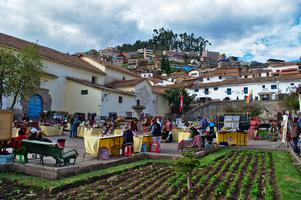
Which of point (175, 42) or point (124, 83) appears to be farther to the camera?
point (175, 42)

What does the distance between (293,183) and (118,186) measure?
4276 mm

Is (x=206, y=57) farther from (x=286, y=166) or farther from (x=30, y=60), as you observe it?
(x=286, y=166)

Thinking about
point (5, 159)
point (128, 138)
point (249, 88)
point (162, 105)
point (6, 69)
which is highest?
point (249, 88)

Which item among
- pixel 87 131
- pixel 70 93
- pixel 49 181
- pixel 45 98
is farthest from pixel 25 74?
pixel 49 181

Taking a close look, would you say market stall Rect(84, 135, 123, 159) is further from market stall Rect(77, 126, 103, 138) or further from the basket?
market stall Rect(77, 126, 103, 138)

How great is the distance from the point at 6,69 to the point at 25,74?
135 cm

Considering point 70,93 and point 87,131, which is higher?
point 70,93

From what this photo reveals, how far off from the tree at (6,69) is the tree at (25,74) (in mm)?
206

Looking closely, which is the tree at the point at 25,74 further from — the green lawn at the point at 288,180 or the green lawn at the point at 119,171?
the green lawn at the point at 288,180

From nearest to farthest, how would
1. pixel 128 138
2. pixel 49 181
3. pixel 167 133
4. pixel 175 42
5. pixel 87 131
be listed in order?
pixel 49 181 < pixel 128 138 < pixel 167 133 < pixel 87 131 < pixel 175 42

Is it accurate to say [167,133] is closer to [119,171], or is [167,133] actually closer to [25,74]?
[119,171]

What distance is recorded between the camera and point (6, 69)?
838 inches

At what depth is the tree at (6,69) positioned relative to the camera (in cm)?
2111

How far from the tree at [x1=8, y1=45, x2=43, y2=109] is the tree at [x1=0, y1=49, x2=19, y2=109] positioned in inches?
8.1
